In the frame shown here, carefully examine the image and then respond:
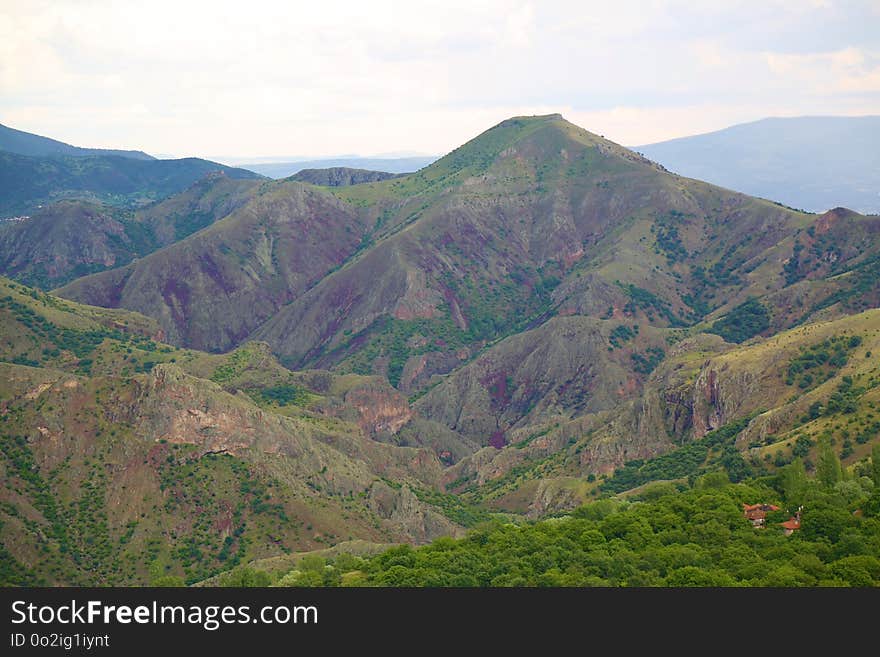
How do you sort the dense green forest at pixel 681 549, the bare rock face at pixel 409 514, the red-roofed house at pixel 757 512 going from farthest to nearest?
the bare rock face at pixel 409 514, the red-roofed house at pixel 757 512, the dense green forest at pixel 681 549

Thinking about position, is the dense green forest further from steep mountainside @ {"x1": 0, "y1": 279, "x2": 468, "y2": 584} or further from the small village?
steep mountainside @ {"x1": 0, "y1": 279, "x2": 468, "y2": 584}

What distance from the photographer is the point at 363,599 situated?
56812 mm

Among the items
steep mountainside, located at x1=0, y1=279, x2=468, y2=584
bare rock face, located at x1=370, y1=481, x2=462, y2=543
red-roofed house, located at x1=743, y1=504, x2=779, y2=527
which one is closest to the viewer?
red-roofed house, located at x1=743, y1=504, x2=779, y2=527

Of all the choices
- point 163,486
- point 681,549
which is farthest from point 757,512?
point 163,486

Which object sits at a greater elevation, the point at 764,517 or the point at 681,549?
the point at 681,549

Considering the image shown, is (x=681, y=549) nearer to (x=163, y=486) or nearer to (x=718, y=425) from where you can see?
(x=163, y=486)

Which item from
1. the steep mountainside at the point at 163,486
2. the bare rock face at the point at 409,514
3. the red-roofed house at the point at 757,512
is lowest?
the bare rock face at the point at 409,514

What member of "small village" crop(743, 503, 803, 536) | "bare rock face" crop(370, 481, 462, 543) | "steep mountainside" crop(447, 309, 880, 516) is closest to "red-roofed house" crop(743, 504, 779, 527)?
"small village" crop(743, 503, 803, 536)

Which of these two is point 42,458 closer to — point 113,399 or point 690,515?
point 113,399

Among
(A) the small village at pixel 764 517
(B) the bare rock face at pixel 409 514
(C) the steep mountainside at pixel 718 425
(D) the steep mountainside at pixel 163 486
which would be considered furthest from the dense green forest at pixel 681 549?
(B) the bare rock face at pixel 409 514

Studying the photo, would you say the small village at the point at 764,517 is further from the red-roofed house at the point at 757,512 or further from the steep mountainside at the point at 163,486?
the steep mountainside at the point at 163,486

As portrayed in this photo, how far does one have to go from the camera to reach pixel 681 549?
7725 centimetres

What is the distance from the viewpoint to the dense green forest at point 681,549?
7081cm

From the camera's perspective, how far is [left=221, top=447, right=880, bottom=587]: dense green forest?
7081cm
